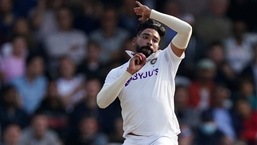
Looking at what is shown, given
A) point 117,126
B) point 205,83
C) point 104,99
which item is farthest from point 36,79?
point 104,99

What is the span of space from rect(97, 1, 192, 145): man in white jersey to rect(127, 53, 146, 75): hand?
0.19 feet

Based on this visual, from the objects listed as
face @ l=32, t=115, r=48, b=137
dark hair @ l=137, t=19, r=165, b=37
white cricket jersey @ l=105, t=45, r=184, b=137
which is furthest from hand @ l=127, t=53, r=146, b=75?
face @ l=32, t=115, r=48, b=137

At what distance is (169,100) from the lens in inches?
404

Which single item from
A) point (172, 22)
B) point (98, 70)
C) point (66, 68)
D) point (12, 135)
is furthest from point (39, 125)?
point (172, 22)

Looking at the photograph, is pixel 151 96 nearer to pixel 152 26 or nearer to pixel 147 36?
pixel 147 36

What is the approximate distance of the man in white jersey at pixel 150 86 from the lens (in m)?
10.2

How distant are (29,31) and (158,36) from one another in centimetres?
662

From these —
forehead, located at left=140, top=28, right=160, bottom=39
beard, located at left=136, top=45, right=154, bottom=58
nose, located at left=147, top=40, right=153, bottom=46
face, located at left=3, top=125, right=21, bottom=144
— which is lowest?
face, located at left=3, top=125, right=21, bottom=144

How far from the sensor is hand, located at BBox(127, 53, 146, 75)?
9914mm

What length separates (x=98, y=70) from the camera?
16.3 metres

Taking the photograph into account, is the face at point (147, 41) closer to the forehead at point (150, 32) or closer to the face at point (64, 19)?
the forehead at point (150, 32)

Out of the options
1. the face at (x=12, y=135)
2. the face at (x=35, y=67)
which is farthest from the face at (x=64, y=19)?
the face at (x=12, y=135)

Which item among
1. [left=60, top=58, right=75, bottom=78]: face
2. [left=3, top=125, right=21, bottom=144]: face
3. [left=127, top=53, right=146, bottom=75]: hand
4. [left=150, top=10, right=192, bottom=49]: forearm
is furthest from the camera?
[left=60, top=58, right=75, bottom=78]: face

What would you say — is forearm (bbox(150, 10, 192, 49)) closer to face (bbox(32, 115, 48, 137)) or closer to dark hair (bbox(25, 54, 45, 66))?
face (bbox(32, 115, 48, 137))
